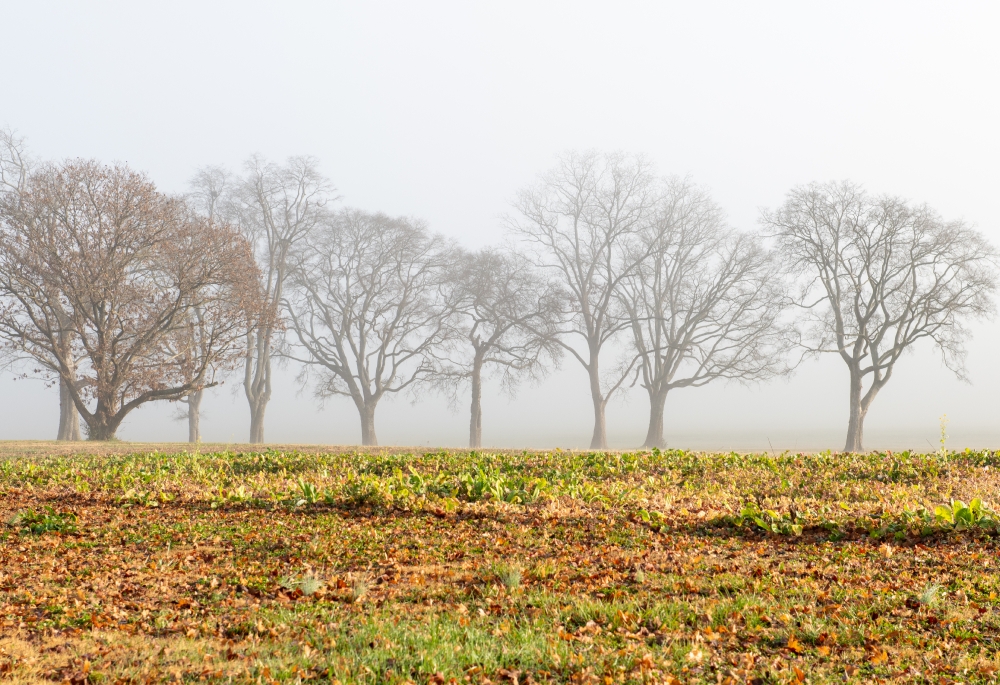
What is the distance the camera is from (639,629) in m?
4.95

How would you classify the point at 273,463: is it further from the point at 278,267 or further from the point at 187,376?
the point at 278,267

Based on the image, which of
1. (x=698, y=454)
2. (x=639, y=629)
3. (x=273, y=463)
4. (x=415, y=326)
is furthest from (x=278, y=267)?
(x=639, y=629)

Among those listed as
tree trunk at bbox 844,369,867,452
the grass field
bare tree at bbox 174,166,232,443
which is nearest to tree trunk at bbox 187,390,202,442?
bare tree at bbox 174,166,232,443

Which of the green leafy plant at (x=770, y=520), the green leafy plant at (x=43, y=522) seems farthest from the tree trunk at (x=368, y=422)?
the green leafy plant at (x=770, y=520)

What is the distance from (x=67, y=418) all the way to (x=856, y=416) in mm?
28837

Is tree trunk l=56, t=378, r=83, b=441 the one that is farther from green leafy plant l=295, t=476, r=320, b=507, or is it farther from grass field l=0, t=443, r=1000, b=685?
green leafy plant l=295, t=476, r=320, b=507

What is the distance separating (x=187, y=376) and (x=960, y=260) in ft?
86.2

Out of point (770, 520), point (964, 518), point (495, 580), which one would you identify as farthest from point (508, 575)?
point (964, 518)

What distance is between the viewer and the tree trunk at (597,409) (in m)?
28.9

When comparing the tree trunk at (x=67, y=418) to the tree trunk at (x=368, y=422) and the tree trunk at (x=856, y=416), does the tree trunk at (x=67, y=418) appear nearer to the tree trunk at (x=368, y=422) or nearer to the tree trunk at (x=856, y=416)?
the tree trunk at (x=368, y=422)

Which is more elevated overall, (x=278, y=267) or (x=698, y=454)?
(x=278, y=267)

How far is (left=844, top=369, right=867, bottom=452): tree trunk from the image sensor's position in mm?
26627

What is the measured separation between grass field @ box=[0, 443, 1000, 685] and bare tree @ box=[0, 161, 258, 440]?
38.9 ft

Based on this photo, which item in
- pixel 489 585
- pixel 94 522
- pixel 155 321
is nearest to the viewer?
pixel 489 585
